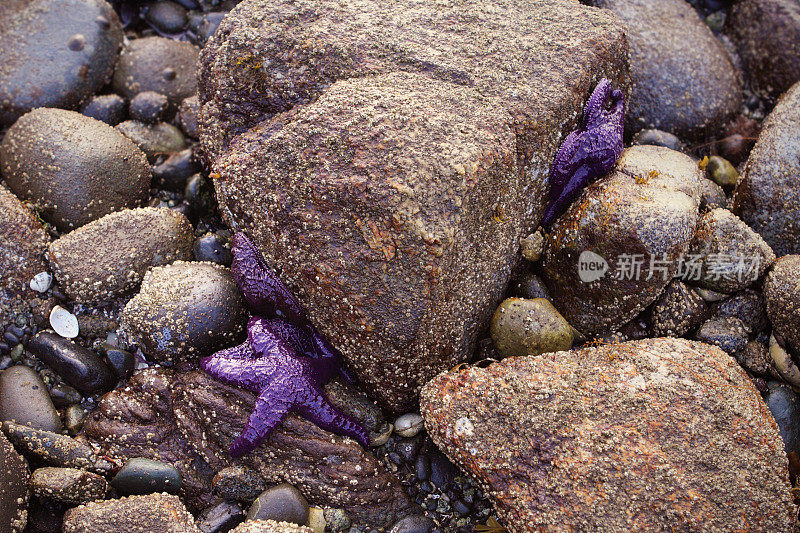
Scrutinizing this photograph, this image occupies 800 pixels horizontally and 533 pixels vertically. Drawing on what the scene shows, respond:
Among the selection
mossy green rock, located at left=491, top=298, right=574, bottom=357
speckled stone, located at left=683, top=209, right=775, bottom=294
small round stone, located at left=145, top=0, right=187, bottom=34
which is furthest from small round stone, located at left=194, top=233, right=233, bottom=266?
speckled stone, located at left=683, top=209, right=775, bottom=294

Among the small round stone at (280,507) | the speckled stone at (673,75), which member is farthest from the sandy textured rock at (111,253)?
the speckled stone at (673,75)

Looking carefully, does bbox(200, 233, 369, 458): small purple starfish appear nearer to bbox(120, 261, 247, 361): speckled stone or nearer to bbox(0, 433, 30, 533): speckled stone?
bbox(120, 261, 247, 361): speckled stone

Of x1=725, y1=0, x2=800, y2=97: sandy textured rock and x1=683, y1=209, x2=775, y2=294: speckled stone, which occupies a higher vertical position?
x1=725, y1=0, x2=800, y2=97: sandy textured rock

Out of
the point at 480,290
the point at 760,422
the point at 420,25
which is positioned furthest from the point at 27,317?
the point at 760,422

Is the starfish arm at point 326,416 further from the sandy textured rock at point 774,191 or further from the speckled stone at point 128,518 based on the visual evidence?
the sandy textured rock at point 774,191

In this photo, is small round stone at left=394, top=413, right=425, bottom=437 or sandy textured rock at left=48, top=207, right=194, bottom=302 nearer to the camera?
small round stone at left=394, top=413, right=425, bottom=437

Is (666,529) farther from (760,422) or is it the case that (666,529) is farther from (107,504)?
(107,504)

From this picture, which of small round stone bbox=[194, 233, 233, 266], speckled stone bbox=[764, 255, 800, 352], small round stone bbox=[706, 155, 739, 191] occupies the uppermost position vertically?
small round stone bbox=[706, 155, 739, 191]
